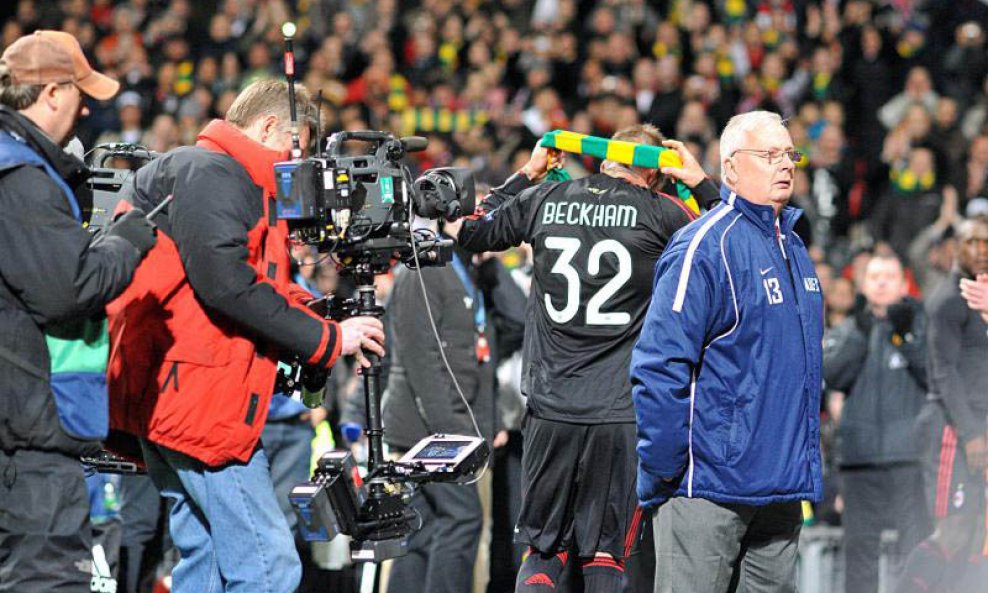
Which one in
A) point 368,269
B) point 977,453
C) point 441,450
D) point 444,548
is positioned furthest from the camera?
point 977,453

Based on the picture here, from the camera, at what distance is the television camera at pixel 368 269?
5.40 m

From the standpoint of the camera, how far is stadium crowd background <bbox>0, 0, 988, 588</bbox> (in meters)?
13.8

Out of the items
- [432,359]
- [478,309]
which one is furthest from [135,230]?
[478,309]

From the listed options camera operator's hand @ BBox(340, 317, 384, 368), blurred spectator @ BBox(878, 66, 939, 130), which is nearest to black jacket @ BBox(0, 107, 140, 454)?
camera operator's hand @ BBox(340, 317, 384, 368)

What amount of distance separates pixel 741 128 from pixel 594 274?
115 centimetres

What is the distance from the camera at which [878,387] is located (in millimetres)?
8703

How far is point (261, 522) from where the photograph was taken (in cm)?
514

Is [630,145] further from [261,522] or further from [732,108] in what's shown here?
[732,108]

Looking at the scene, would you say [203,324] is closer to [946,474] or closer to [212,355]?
[212,355]

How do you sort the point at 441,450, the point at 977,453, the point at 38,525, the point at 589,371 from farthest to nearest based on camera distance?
1. the point at 977,453
2. the point at 589,371
3. the point at 441,450
4. the point at 38,525

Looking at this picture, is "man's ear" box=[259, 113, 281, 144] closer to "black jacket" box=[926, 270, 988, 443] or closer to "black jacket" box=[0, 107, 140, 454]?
"black jacket" box=[0, 107, 140, 454]

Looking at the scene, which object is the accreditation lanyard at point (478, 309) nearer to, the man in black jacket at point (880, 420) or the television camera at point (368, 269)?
the television camera at point (368, 269)

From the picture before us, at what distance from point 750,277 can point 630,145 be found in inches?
54.2

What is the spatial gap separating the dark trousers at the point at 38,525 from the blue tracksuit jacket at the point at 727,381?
1.87 metres
